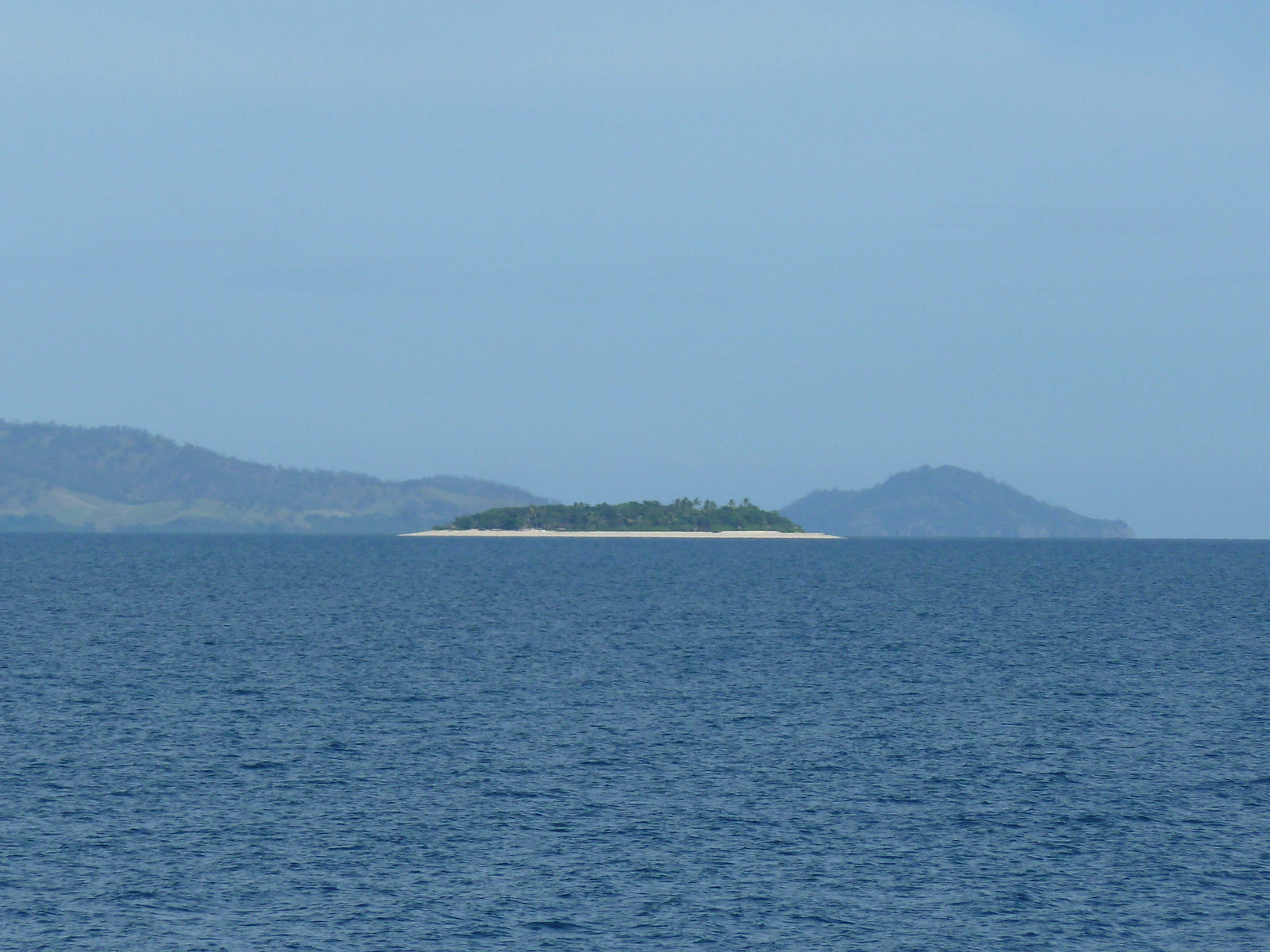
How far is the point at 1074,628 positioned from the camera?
125625 millimetres

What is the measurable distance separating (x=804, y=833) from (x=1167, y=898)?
12.0 metres

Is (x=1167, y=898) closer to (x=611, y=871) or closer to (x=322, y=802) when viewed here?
(x=611, y=871)

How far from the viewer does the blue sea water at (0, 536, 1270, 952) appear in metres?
37.3

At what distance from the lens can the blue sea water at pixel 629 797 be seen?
37.3 m

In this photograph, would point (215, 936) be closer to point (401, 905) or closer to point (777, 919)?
point (401, 905)

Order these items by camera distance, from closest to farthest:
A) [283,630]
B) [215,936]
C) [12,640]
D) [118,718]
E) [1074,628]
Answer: [215,936] → [118,718] → [12,640] → [283,630] → [1074,628]

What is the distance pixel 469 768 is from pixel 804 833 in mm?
16017

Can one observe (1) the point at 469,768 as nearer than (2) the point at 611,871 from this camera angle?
Answer: No

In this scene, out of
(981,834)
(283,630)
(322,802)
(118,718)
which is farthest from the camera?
(283,630)

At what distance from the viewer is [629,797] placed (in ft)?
167

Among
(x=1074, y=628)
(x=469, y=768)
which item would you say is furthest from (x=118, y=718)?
(x=1074, y=628)

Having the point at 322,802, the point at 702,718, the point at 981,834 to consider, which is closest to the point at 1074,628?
the point at 702,718

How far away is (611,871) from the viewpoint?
41531 millimetres

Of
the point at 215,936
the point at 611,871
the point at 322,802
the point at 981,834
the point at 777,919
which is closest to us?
the point at 215,936
